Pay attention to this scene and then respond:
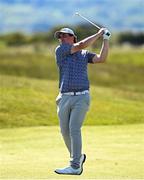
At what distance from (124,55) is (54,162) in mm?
69698

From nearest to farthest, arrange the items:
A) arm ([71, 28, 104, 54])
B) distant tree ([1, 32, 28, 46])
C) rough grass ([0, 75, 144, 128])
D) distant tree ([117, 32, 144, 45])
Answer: arm ([71, 28, 104, 54]) < rough grass ([0, 75, 144, 128]) < distant tree ([117, 32, 144, 45]) < distant tree ([1, 32, 28, 46])

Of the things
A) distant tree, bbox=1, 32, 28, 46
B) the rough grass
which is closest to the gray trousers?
the rough grass

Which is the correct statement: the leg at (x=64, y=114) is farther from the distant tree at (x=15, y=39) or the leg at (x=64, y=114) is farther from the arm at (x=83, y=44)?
the distant tree at (x=15, y=39)

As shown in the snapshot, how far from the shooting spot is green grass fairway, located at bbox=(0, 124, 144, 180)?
10.5 metres

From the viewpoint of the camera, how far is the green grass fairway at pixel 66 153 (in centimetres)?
1048

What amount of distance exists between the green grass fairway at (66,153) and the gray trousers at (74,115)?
388 millimetres

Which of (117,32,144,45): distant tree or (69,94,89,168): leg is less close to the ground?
(69,94,89,168): leg

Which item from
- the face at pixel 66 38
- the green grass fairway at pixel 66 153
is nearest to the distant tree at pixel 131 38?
the green grass fairway at pixel 66 153

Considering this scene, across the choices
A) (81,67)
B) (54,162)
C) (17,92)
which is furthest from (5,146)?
(17,92)

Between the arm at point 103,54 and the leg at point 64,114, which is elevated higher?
the arm at point 103,54

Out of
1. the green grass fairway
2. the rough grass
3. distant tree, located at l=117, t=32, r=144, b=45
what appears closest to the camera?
the green grass fairway

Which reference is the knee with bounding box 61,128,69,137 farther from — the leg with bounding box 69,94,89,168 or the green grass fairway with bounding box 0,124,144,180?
the green grass fairway with bounding box 0,124,144,180

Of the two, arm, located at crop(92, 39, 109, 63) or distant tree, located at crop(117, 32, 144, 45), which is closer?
arm, located at crop(92, 39, 109, 63)

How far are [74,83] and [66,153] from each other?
313 centimetres
